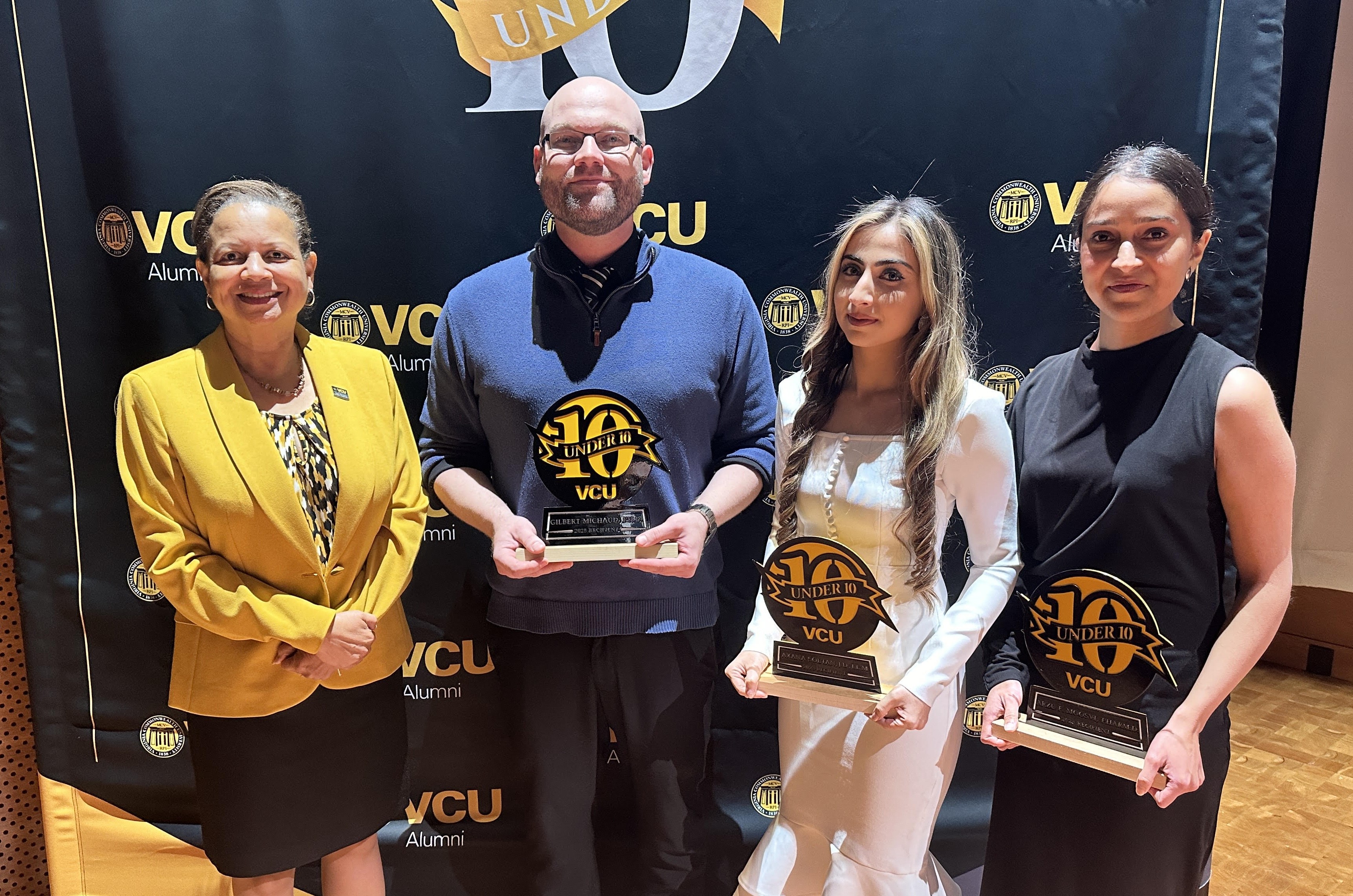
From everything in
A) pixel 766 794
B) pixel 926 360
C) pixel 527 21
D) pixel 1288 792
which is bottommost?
pixel 1288 792

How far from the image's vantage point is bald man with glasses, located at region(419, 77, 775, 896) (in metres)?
1.80

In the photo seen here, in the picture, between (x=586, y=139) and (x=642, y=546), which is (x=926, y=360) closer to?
(x=642, y=546)

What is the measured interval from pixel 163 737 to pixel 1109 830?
2.63m

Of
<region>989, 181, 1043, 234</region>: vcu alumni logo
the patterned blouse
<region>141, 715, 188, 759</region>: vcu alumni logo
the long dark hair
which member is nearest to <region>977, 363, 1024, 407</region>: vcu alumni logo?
<region>989, 181, 1043, 234</region>: vcu alumni logo

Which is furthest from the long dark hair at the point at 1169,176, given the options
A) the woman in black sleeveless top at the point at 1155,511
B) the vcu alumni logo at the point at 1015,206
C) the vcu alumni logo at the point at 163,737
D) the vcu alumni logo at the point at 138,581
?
the vcu alumni logo at the point at 163,737

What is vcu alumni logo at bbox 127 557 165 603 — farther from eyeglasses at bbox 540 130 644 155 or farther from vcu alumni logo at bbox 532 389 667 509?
eyeglasses at bbox 540 130 644 155

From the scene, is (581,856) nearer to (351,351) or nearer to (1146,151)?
(351,351)

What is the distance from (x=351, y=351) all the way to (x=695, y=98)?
115 centimetres

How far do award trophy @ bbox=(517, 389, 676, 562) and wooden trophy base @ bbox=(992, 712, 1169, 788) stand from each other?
31.9 inches

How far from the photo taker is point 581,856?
2004mm

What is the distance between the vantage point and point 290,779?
1828mm

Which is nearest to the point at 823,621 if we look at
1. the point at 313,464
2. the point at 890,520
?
the point at 890,520

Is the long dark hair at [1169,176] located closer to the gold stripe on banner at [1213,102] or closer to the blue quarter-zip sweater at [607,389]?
the gold stripe on banner at [1213,102]

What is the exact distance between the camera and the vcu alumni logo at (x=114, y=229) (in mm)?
2223
